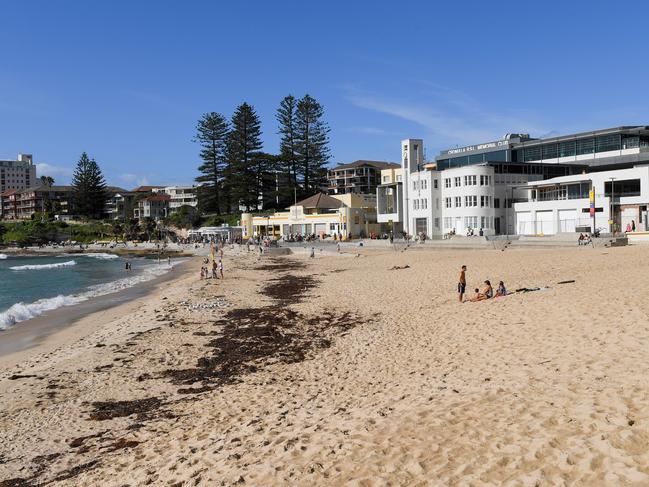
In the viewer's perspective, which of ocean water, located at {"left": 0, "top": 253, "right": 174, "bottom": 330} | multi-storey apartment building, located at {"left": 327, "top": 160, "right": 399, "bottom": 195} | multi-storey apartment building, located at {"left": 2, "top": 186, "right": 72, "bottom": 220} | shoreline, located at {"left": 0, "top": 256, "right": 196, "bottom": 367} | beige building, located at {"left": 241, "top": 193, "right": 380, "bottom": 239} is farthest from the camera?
multi-storey apartment building, located at {"left": 2, "top": 186, "right": 72, "bottom": 220}

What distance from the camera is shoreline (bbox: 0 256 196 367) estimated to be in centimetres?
1419

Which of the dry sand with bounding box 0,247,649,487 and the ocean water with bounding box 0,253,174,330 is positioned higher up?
the dry sand with bounding box 0,247,649,487

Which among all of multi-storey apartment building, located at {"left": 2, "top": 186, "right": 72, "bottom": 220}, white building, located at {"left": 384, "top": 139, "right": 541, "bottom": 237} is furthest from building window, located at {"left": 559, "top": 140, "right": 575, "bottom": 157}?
multi-storey apartment building, located at {"left": 2, "top": 186, "right": 72, "bottom": 220}

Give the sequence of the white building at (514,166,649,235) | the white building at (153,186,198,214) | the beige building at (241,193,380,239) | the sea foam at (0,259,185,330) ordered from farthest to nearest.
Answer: the white building at (153,186,198,214) < the beige building at (241,193,380,239) < the white building at (514,166,649,235) < the sea foam at (0,259,185,330)

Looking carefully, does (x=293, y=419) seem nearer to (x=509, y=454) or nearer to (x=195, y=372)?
(x=509, y=454)

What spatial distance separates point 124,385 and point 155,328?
5.43 m

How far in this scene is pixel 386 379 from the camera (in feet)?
28.1

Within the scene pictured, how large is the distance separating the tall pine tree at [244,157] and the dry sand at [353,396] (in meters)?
54.7

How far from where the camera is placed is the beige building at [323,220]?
56375 millimetres

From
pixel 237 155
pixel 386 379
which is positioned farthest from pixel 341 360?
pixel 237 155

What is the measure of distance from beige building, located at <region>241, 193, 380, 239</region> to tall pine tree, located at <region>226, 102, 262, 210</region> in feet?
18.5

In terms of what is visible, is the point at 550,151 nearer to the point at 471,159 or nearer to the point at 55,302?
the point at 471,159

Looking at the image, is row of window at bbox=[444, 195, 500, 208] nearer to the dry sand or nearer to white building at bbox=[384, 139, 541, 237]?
white building at bbox=[384, 139, 541, 237]

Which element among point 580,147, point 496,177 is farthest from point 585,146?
point 496,177
